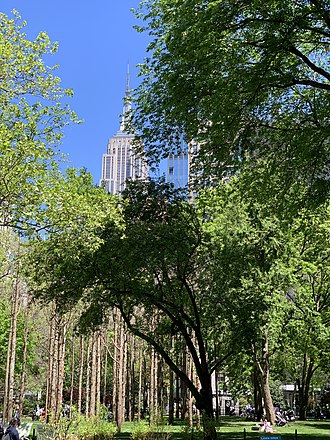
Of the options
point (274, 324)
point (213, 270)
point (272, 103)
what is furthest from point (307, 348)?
point (272, 103)

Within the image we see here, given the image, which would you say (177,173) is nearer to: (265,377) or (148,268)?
(148,268)

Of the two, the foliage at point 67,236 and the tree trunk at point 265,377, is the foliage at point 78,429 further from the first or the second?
the tree trunk at point 265,377

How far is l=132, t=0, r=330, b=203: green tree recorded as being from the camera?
33.4 ft

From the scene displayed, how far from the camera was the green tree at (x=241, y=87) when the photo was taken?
1020 cm

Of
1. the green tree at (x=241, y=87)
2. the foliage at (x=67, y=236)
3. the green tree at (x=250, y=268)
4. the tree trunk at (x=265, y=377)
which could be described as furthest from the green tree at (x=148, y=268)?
the tree trunk at (x=265, y=377)

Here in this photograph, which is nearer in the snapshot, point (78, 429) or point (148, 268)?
point (78, 429)

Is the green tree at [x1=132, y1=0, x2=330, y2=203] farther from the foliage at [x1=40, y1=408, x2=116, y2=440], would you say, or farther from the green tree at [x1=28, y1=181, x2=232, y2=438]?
the foliage at [x1=40, y1=408, x2=116, y2=440]

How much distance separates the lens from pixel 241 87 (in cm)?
1131

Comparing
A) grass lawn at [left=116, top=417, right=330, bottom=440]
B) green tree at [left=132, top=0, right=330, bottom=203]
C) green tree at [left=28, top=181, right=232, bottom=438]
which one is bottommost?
grass lawn at [left=116, top=417, right=330, bottom=440]

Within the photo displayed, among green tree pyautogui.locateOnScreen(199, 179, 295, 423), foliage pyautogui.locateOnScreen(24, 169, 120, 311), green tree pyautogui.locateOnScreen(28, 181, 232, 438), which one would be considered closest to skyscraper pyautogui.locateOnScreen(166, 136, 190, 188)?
green tree pyautogui.locateOnScreen(28, 181, 232, 438)

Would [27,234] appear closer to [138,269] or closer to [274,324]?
[138,269]

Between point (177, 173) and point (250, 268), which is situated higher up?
point (177, 173)

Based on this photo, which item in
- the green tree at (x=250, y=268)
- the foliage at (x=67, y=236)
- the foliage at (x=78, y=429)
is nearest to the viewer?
the foliage at (x=67, y=236)

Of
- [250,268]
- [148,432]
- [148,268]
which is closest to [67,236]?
[148,268]
